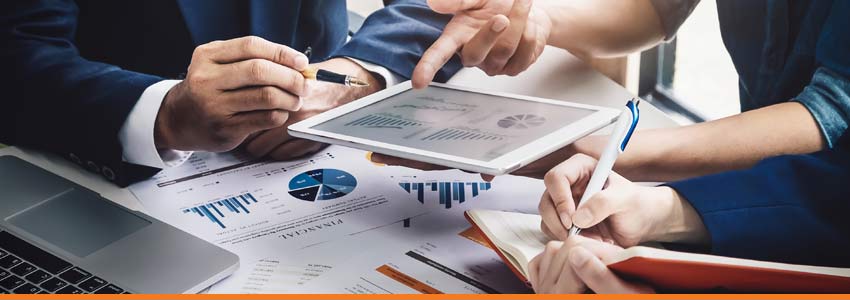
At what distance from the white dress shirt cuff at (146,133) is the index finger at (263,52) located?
0.15 metres

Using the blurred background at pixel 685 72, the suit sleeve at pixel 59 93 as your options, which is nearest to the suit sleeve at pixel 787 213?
the suit sleeve at pixel 59 93

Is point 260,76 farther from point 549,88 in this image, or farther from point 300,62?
point 549,88

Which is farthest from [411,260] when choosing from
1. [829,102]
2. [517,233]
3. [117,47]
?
[117,47]

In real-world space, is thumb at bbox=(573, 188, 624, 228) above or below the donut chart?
below

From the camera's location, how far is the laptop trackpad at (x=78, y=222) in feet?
2.86

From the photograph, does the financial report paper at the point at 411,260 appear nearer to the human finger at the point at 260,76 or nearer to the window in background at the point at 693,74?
the human finger at the point at 260,76

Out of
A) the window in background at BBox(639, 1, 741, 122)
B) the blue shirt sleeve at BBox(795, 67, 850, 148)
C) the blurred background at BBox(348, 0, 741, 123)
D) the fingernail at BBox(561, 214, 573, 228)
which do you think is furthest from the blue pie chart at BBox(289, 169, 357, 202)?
the window in background at BBox(639, 1, 741, 122)

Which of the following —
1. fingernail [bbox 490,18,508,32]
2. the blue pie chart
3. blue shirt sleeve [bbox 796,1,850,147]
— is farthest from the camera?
fingernail [bbox 490,18,508,32]

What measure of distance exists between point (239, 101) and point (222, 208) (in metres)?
0.13

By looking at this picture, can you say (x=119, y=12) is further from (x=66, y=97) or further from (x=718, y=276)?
(x=718, y=276)

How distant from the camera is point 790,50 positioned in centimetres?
107

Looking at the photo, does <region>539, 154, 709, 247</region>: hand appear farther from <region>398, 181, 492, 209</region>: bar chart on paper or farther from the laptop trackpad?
the laptop trackpad

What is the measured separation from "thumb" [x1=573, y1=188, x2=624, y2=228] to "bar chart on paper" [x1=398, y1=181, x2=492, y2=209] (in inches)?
8.7

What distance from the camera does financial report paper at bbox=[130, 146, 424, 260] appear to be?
3.00 ft
